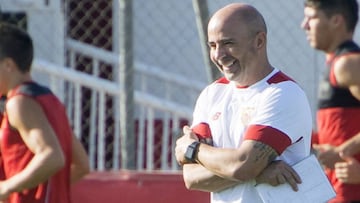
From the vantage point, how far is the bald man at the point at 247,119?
543 cm

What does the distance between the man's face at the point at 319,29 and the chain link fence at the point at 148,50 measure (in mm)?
2352

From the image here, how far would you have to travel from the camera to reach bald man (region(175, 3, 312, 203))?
5.43 meters

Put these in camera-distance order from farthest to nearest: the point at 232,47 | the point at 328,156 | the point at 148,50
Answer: the point at 148,50 → the point at 328,156 → the point at 232,47

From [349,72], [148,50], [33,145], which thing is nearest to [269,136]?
[33,145]

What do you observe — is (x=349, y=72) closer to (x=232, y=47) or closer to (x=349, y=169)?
(x=349, y=169)

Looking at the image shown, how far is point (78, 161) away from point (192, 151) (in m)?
1.78

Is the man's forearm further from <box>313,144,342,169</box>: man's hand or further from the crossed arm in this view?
<box>313,144,342,169</box>: man's hand

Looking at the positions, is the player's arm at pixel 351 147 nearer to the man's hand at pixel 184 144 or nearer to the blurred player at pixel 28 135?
the blurred player at pixel 28 135

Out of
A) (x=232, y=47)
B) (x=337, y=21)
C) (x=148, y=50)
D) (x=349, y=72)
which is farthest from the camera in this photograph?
(x=148, y=50)

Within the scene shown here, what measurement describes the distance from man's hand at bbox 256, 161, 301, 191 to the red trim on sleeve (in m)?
0.07

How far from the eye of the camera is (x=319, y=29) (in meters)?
7.52

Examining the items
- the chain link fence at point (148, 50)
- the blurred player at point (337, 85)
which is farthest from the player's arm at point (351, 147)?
the chain link fence at point (148, 50)

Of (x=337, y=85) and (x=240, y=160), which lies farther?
(x=337, y=85)

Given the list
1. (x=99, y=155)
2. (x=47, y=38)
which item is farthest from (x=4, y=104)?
(x=47, y=38)
